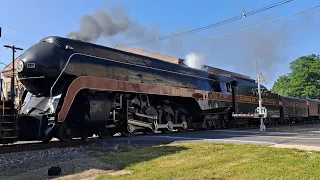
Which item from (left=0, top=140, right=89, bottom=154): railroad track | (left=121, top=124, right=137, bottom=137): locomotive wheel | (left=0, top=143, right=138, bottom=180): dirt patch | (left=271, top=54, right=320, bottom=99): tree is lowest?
(left=0, top=143, right=138, bottom=180): dirt patch

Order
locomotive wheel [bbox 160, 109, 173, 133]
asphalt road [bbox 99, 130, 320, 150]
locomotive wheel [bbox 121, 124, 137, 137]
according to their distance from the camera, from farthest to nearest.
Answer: locomotive wheel [bbox 160, 109, 173, 133]
locomotive wheel [bbox 121, 124, 137, 137]
asphalt road [bbox 99, 130, 320, 150]

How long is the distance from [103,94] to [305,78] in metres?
90.4

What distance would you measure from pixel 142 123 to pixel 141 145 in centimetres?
400

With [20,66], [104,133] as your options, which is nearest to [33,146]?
[20,66]

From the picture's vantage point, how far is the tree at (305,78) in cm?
8831

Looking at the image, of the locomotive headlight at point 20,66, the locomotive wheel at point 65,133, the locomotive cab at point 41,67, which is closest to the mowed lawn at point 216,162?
A: the locomotive wheel at point 65,133

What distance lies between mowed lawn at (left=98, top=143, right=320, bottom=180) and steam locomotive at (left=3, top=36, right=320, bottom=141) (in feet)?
9.85

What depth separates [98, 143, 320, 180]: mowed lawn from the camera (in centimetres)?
607

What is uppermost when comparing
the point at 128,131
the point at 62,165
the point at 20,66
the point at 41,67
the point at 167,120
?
the point at 20,66

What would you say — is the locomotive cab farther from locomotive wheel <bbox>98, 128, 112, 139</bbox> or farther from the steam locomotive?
locomotive wheel <bbox>98, 128, 112, 139</bbox>

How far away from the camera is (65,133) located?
11266mm

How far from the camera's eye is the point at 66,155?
8930 millimetres

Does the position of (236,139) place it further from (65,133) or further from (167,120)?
(65,133)

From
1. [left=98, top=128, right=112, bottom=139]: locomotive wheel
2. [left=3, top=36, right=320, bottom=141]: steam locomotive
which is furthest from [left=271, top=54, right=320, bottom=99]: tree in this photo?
[left=98, top=128, right=112, bottom=139]: locomotive wheel
